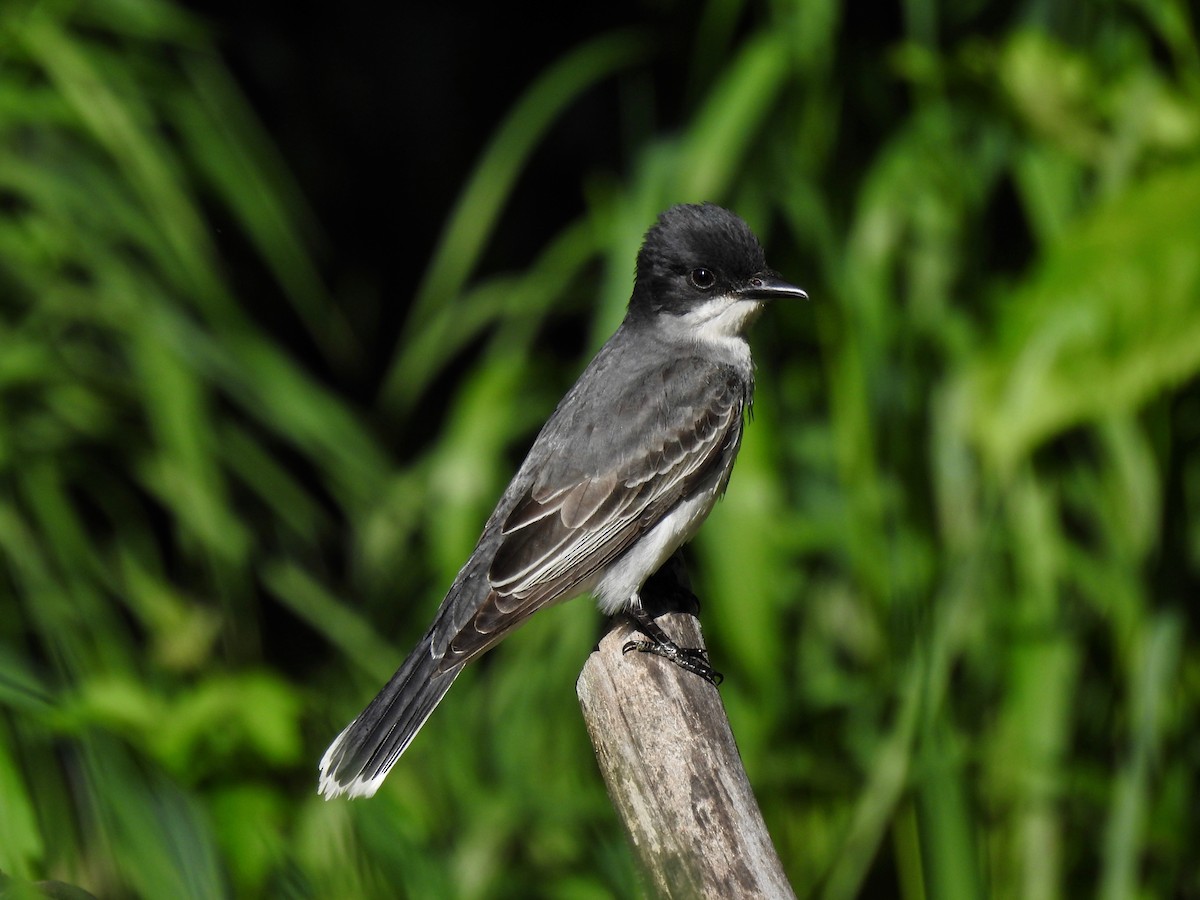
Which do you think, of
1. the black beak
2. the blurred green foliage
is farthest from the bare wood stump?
the black beak

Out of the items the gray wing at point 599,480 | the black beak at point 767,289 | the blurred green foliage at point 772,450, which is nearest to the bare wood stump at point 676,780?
the gray wing at point 599,480

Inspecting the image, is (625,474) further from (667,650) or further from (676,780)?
(676,780)

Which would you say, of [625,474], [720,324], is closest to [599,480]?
[625,474]

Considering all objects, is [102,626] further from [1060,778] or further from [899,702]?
[1060,778]

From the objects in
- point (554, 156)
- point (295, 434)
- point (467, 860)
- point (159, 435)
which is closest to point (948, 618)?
point (467, 860)

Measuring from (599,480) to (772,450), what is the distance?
82cm

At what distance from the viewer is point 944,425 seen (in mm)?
3926

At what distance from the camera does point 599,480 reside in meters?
3.48

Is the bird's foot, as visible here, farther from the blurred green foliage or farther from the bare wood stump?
the blurred green foliage

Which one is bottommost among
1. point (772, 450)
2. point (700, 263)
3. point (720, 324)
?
point (772, 450)

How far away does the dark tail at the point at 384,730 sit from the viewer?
123 inches

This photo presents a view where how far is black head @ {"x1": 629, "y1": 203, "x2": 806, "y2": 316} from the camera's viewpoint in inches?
143

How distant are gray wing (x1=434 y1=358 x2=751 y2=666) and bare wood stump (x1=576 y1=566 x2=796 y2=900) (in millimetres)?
575

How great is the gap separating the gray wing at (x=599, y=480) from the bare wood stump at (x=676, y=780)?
0.57 m
